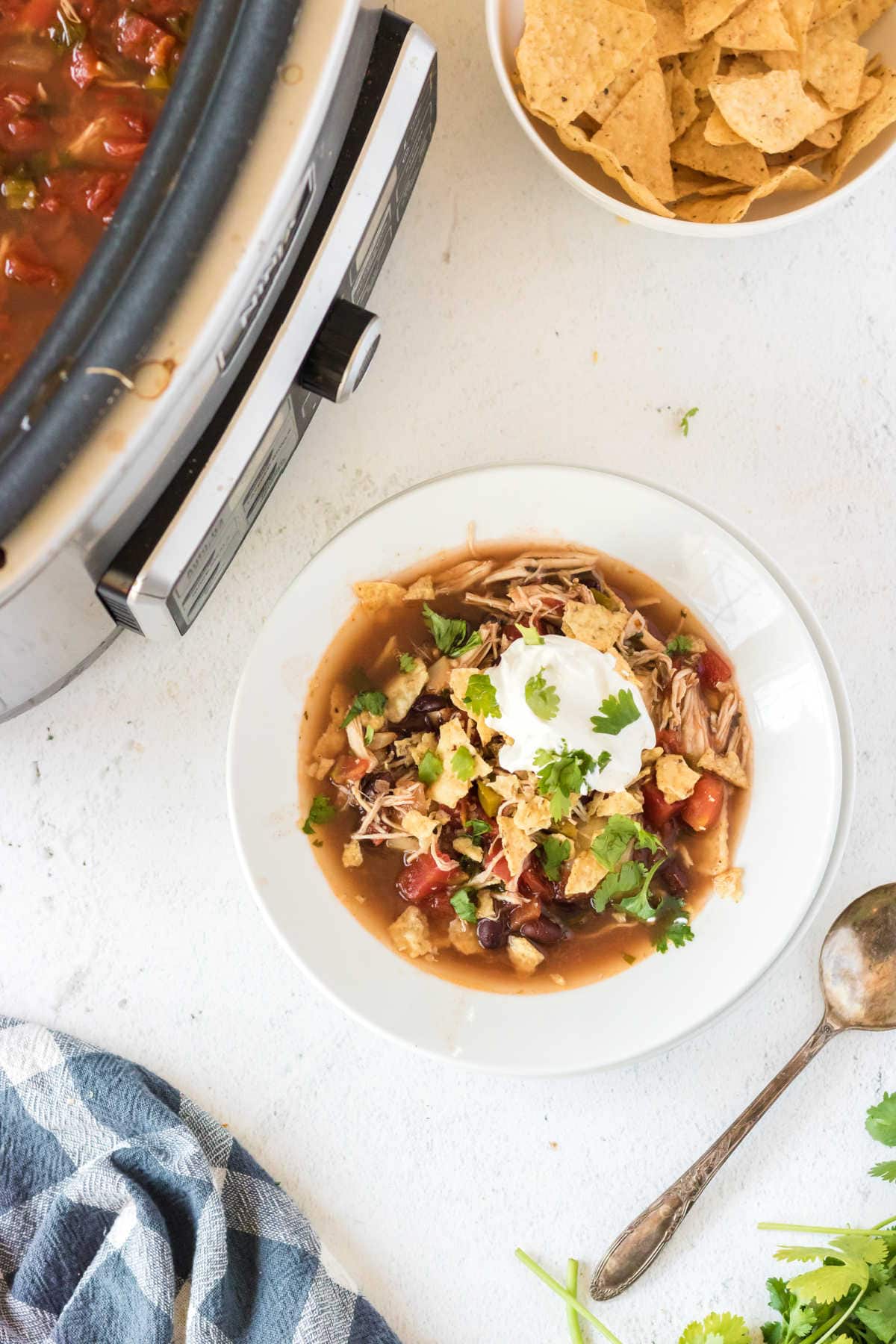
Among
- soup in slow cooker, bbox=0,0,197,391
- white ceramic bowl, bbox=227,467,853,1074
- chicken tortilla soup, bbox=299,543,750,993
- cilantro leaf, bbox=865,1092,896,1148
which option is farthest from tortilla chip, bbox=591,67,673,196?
cilantro leaf, bbox=865,1092,896,1148

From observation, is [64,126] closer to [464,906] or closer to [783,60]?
[783,60]

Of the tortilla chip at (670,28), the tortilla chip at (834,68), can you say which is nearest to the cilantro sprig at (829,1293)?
the tortilla chip at (834,68)

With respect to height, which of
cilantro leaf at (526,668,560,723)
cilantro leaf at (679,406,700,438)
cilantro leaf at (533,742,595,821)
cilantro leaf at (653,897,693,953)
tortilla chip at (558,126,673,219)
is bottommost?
cilantro leaf at (653,897,693,953)

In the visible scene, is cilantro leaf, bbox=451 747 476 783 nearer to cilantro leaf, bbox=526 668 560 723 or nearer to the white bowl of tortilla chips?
cilantro leaf, bbox=526 668 560 723

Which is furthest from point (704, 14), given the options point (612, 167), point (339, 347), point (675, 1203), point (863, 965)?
point (675, 1203)

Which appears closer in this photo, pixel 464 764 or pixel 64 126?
pixel 64 126

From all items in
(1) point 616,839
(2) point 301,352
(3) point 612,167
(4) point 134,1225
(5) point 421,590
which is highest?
→ (3) point 612,167
